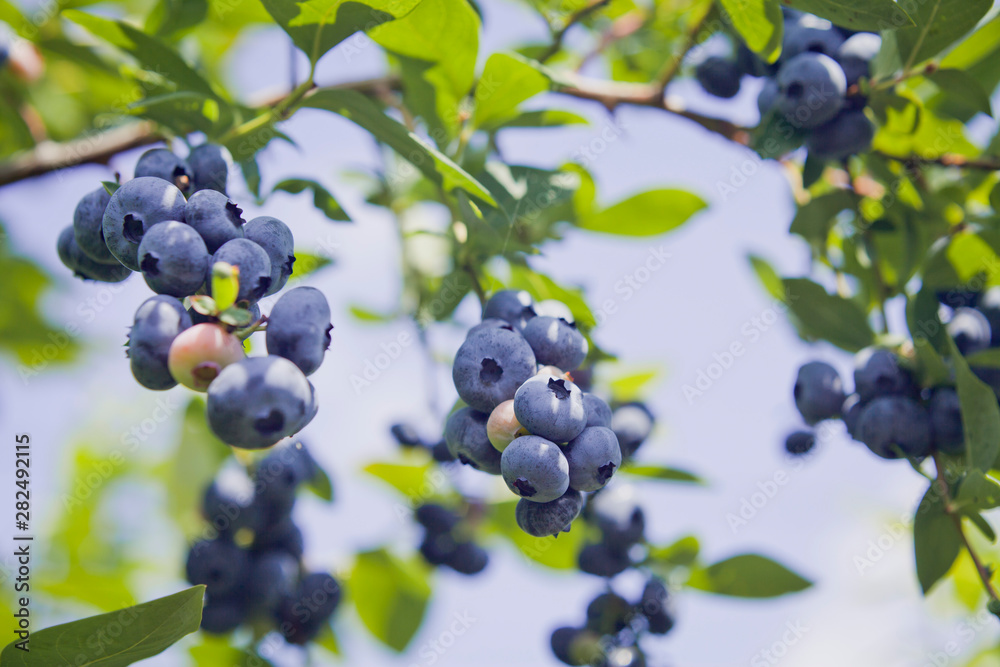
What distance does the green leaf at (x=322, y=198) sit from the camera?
58.6 inches

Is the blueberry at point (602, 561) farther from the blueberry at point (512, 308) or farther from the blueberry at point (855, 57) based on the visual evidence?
the blueberry at point (855, 57)

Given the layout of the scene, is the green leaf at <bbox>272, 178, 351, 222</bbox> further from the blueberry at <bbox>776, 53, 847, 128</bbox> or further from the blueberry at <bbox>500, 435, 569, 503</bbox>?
the blueberry at <bbox>776, 53, 847, 128</bbox>

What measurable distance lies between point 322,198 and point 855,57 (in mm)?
1167

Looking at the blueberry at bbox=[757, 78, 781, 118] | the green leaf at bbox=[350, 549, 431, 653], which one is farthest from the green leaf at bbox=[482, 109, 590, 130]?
the green leaf at bbox=[350, 549, 431, 653]

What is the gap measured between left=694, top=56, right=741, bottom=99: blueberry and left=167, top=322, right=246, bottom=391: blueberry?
1.49 metres

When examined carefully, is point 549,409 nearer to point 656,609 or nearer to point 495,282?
point 495,282

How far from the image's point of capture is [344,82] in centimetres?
216

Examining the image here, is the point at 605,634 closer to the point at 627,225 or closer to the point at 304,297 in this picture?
the point at 627,225

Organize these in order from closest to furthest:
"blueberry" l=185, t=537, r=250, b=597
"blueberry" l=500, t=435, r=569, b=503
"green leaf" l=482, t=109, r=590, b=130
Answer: "blueberry" l=500, t=435, r=569, b=503
"green leaf" l=482, t=109, r=590, b=130
"blueberry" l=185, t=537, r=250, b=597

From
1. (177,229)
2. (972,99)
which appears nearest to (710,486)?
(972,99)

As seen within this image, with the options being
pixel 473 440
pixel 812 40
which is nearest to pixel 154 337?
pixel 473 440

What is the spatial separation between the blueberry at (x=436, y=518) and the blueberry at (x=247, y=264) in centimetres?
124

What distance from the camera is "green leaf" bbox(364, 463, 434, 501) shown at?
2.20 metres

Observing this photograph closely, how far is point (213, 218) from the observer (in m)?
1.04
